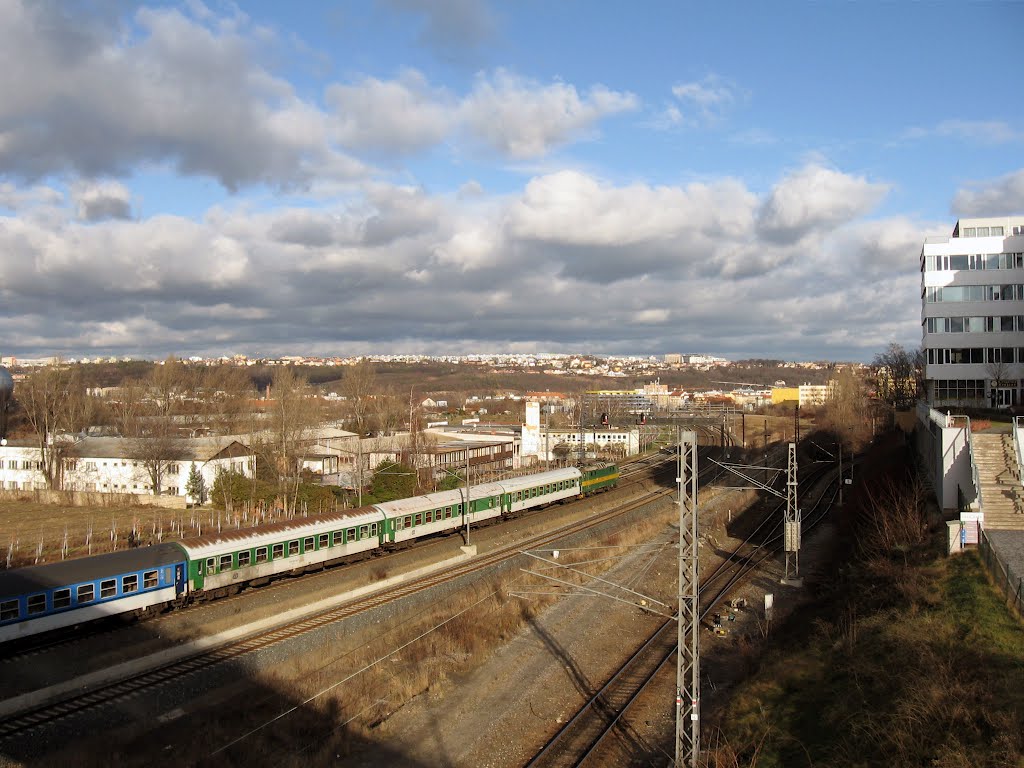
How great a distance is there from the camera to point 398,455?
55531 mm

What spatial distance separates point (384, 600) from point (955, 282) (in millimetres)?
43628

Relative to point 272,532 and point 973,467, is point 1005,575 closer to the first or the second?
point 973,467

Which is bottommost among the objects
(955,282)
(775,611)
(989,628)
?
(775,611)

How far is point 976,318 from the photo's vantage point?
4712 centimetres

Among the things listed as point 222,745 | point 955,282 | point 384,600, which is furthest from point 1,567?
point 955,282

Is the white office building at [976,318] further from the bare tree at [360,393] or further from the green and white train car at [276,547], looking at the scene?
the bare tree at [360,393]

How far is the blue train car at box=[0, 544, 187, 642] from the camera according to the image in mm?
18891

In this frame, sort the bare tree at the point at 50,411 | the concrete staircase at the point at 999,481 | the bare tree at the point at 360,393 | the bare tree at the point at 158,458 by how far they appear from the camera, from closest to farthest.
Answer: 1. the concrete staircase at the point at 999,481
2. the bare tree at the point at 158,458
3. the bare tree at the point at 50,411
4. the bare tree at the point at 360,393

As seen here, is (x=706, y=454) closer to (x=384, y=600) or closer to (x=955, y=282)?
(x=955, y=282)

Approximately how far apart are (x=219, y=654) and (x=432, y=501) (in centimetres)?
1493

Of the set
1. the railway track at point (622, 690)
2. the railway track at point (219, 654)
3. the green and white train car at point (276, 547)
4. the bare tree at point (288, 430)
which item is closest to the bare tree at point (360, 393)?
the bare tree at point (288, 430)

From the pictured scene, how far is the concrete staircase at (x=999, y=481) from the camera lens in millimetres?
25266

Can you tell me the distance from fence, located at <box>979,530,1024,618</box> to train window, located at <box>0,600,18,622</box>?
26.1 metres

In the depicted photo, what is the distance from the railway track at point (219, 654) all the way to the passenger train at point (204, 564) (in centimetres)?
282
